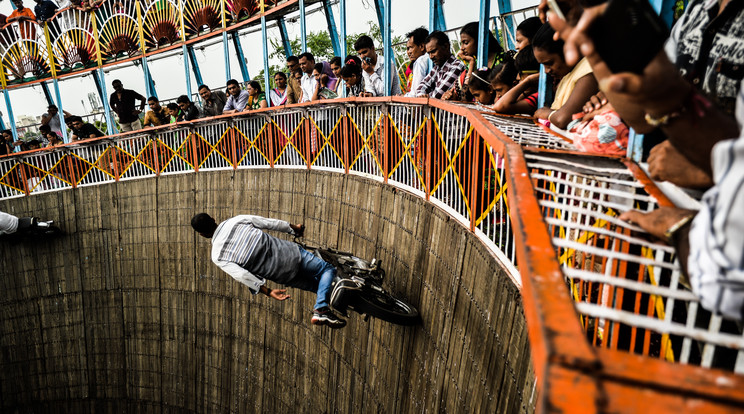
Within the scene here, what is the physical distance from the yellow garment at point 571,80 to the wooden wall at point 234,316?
1147 millimetres

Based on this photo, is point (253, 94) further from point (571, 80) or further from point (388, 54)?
point (571, 80)

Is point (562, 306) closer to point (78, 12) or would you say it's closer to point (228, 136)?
point (228, 136)

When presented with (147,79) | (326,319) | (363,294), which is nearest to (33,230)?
(147,79)

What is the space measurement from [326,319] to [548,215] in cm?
308

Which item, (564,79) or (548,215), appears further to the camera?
(564,79)

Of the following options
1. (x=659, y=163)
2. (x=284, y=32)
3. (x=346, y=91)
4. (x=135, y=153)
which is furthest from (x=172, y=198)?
(x=659, y=163)

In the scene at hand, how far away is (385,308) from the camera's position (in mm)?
4336

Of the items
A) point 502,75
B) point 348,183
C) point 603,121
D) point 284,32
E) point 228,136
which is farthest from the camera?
point 284,32

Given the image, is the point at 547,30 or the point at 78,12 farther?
the point at 78,12

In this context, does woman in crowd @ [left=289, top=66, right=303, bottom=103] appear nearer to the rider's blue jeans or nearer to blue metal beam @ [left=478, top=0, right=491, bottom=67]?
blue metal beam @ [left=478, top=0, right=491, bottom=67]

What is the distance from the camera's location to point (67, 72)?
15.5 meters

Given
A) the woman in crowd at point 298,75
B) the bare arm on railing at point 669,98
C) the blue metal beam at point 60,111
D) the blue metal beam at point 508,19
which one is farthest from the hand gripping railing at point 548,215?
the blue metal beam at point 60,111

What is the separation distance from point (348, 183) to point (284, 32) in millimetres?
8245

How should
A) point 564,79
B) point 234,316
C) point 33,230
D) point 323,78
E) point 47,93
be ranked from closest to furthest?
point 564,79, point 323,78, point 234,316, point 33,230, point 47,93
